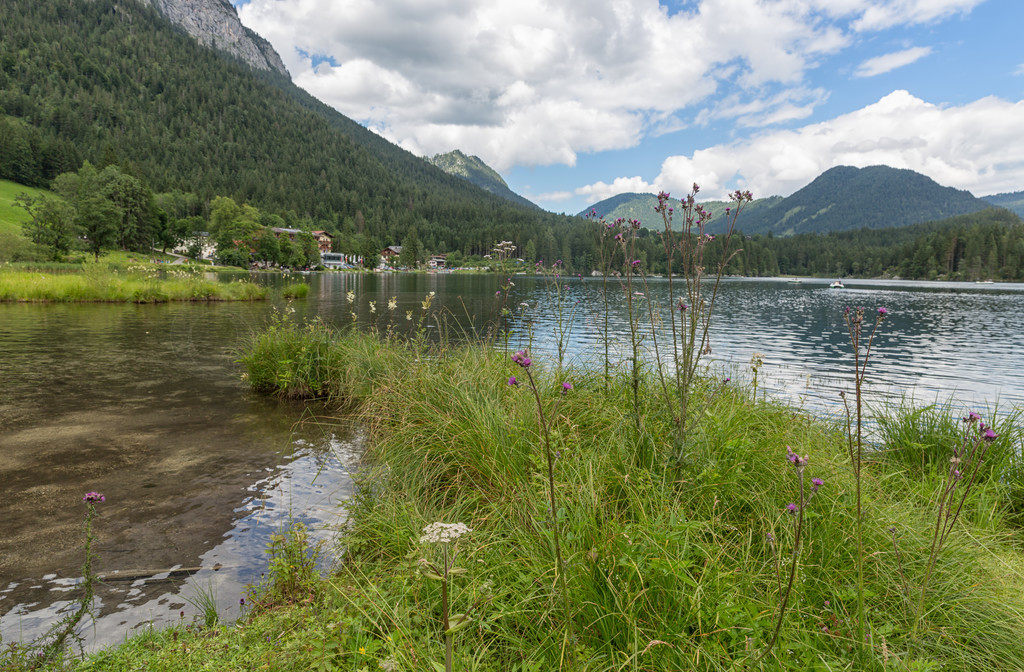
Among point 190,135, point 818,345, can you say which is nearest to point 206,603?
point 818,345

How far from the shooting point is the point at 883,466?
5082mm

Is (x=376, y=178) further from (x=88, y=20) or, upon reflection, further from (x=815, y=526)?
(x=815, y=526)

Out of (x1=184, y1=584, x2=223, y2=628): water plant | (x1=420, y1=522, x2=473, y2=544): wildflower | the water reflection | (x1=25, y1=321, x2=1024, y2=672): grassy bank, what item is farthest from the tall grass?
the water reflection

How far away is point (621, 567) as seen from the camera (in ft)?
7.48

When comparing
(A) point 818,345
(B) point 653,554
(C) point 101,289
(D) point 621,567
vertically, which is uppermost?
(C) point 101,289

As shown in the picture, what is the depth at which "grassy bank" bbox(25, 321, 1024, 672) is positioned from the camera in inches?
77.9

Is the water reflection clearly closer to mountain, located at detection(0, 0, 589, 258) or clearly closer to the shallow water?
the shallow water

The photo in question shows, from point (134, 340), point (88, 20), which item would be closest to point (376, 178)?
point (88, 20)

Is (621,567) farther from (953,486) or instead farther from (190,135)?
(190,135)

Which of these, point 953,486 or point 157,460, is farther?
point 157,460

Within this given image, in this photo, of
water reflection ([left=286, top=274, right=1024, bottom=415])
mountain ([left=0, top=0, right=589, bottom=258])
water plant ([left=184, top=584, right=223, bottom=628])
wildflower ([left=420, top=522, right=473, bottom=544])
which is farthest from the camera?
mountain ([left=0, top=0, right=589, bottom=258])

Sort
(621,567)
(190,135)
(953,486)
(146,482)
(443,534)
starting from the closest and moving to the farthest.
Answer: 1. (443,534)
2. (953,486)
3. (621,567)
4. (146,482)
5. (190,135)

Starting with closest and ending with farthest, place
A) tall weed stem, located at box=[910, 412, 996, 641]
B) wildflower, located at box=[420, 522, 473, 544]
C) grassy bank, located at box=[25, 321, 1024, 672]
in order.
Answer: wildflower, located at box=[420, 522, 473, 544]
tall weed stem, located at box=[910, 412, 996, 641]
grassy bank, located at box=[25, 321, 1024, 672]

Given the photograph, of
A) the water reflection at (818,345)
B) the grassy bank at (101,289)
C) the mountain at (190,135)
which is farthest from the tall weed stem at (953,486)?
the mountain at (190,135)
